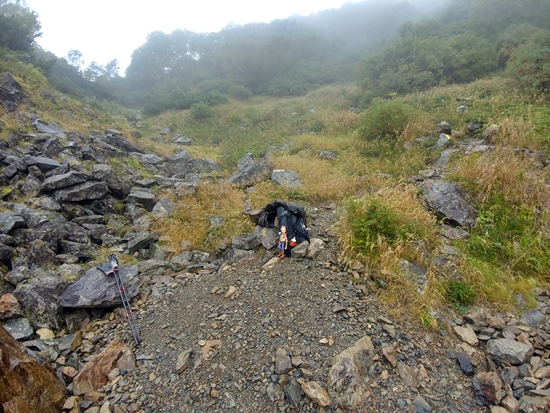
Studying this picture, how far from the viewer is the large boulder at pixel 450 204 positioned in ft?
13.9

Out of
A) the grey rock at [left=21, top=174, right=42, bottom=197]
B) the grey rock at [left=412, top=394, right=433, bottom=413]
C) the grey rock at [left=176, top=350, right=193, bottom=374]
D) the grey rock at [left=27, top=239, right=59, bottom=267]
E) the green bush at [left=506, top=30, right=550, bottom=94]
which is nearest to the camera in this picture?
the grey rock at [left=412, top=394, right=433, bottom=413]

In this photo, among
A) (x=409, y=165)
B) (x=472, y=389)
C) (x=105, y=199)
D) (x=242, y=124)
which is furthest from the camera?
(x=242, y=124)

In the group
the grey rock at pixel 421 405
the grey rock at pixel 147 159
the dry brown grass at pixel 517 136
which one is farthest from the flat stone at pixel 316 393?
the grey rock at pixel 147 159

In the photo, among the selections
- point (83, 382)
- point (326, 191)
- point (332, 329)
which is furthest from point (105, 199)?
point (332, 329)

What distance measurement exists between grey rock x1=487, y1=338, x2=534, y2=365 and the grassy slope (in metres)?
0.51

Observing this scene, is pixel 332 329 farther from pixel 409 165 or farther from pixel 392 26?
pixel 392 26

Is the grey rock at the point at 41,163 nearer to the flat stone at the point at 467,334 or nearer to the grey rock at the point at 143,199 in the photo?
the grey rock at the point at 143,199

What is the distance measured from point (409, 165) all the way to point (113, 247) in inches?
250

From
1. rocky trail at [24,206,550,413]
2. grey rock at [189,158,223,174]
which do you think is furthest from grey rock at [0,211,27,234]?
grey rock at [189,158,223,174]

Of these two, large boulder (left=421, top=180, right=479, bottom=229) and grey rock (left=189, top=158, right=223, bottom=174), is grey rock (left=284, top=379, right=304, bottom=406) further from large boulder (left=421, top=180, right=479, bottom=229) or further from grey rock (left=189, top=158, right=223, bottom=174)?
grey rock (left=189, top=158, right=223, bottom=174)

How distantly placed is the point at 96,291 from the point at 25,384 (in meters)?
1.40

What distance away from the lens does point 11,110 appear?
8266 millimetres

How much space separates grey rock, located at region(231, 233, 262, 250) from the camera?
165 inches

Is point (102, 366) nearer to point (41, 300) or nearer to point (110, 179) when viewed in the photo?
point (41, 300)
